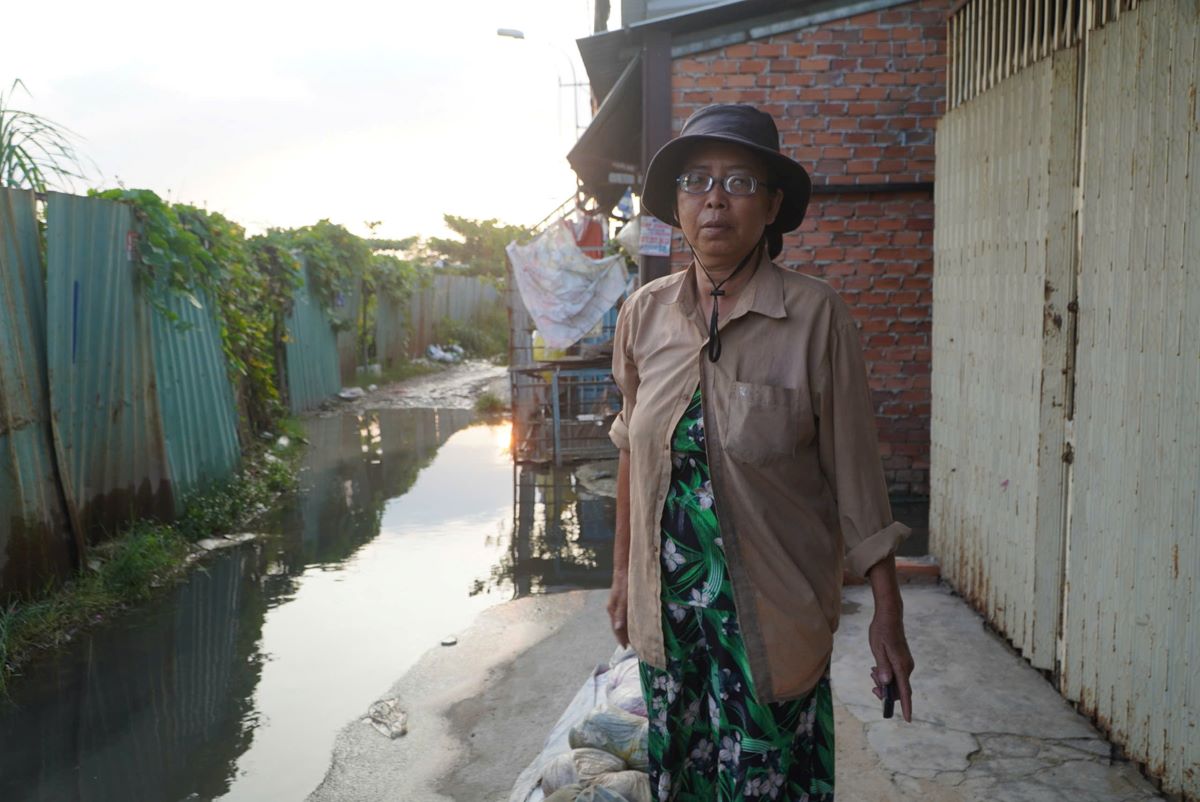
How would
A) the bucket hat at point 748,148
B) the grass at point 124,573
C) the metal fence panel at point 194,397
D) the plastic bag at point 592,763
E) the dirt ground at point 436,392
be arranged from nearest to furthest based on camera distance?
1. the bucket hat at point 748,148
2. the plastic bag at point 592,763
3. the grass at point 124,573
4. the metal fence panel at point 194,397
5. the dirt ground at point 436,392

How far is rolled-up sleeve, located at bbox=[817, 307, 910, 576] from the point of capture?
1982 millimetres

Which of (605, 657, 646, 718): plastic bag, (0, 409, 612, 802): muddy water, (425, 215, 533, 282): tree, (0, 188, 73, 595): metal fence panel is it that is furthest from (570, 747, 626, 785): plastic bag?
(425, 215, 533, 282): tree

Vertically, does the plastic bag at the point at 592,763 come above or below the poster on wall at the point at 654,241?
below

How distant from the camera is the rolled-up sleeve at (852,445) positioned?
198 centimetres

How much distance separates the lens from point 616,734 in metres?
3.01

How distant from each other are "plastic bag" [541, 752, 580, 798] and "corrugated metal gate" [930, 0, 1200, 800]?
172 centimetres

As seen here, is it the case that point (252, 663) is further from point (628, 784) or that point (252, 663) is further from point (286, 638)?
point (628, 784)

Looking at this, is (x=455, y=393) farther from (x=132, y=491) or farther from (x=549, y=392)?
(x=132, y=491)

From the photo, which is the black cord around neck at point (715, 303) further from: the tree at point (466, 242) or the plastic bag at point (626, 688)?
the tree at point (466, 242)

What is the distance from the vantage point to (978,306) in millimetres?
4496

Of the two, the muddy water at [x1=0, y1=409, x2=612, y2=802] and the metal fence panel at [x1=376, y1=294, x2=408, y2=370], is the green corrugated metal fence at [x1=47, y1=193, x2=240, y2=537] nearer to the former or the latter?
the muddy water at [x1=0, y1=409, x2=612, y2=802]

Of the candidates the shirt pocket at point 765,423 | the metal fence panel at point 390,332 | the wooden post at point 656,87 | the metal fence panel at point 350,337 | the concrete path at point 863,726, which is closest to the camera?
the shirt pocket at point 765,423

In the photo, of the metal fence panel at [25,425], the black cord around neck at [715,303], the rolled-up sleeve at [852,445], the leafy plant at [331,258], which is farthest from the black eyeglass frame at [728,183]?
the leafy plant at [331,258]

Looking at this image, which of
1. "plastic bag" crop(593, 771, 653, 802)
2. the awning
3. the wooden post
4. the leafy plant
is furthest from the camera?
the leafy plant
